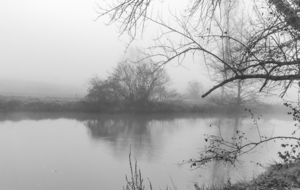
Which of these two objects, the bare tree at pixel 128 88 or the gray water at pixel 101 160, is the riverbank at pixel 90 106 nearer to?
the bare tree at pixel 128 88

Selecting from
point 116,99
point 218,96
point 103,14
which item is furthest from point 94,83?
point 103,14

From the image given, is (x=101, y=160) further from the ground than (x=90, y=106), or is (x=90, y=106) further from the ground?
(x=90, y=106)

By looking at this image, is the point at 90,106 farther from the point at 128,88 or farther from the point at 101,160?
the point at 101,160

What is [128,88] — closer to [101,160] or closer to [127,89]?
[127,89]

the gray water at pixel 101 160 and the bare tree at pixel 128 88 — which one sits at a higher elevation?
the bare tree at pixel 128 88

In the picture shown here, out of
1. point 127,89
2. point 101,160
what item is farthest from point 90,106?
point 101,160

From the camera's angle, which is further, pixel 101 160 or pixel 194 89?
pixel 194 89

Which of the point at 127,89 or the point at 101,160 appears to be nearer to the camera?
the point at 101,160

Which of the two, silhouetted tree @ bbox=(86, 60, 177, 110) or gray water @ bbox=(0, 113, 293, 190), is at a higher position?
silhouetted tree @ bbox=(86, 60, 177, 110)

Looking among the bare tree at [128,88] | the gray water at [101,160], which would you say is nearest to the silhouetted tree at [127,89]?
the bare tree at [128,88]

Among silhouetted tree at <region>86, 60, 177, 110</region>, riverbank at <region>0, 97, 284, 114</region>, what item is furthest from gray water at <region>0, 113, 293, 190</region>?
silhouetted tree at <region>86, 60, 177, 110</region>

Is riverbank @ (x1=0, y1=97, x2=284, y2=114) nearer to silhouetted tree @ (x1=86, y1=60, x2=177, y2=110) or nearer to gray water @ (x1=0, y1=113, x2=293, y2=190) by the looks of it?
silhouetted tree @ (x1=86, y1=60, x2=177, y2=110)

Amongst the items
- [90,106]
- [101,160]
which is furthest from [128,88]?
[101,160]

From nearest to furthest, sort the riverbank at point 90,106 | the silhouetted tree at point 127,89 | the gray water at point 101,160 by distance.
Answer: the gray water at point 101,160 → the riverbank at point 90,106 → the silhouetted tree at point 127,89
